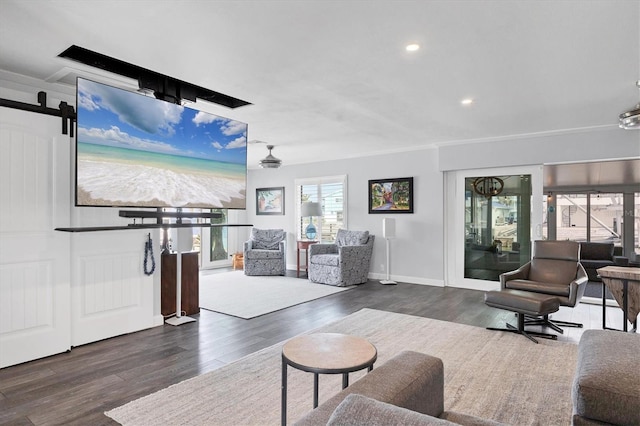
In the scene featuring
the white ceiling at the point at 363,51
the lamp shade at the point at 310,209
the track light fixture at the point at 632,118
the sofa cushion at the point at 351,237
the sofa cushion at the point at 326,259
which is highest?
the white ceiling at the point at 363,51

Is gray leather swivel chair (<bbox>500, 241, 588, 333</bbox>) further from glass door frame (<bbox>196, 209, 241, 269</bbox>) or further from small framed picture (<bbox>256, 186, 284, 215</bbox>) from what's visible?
glass door frame (<bbox>196, 209, 241, 269</bbox>)

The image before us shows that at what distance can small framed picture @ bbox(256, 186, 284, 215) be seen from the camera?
336 inches

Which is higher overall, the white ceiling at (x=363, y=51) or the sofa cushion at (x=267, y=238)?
the white ceiling at (x=363, y=51)

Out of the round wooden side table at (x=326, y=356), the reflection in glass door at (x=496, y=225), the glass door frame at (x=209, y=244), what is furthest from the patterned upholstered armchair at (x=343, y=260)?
the round wooden side table at (x=326, y=356)

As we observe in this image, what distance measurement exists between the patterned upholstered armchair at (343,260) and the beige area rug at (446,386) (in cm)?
268

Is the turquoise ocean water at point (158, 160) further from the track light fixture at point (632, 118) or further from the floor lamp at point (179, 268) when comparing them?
the track light fixture at point (632, 118)

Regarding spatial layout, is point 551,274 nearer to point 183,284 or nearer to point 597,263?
point 597,263

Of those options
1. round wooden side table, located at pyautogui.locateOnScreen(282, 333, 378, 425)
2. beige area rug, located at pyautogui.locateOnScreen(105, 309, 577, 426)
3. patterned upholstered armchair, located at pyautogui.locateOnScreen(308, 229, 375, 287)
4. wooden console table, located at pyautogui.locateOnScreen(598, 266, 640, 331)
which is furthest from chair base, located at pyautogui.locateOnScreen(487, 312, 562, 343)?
patterned upholstered armchair, located at pyautogui.locateOnScreen(308, 229, 375, 287)

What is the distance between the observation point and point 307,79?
3.22 metres

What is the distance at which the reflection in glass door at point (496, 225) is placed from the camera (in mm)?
5586

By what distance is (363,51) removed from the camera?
268cm

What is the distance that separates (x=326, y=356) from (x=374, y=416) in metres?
1.06

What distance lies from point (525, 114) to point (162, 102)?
155 inches

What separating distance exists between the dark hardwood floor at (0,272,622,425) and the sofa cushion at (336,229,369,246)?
1567 mm
